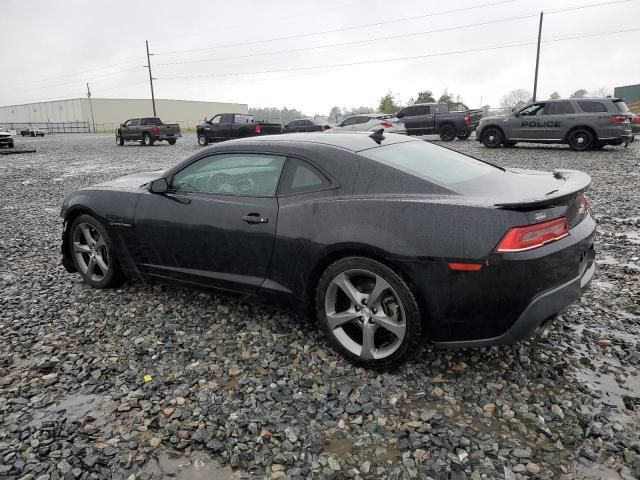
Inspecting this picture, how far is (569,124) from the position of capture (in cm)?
1488

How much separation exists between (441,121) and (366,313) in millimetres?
19208

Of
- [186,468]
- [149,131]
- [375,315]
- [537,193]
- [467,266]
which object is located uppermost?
[149,131]

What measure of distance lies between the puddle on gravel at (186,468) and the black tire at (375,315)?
1.09 metres

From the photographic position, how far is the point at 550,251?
2615 mm

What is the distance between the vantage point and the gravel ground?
230 centimetres

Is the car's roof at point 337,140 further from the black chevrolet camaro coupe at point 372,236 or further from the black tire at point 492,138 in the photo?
the black tire at point 492,138

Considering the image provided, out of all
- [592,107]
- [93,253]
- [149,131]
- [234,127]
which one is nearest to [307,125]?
[234,127]

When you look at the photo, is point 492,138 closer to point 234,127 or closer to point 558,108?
point 558,108

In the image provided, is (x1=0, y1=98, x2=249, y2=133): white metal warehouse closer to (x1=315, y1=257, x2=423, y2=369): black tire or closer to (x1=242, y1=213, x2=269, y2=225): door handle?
(x1=242, y1=213, x2=269, y2=225): door handle

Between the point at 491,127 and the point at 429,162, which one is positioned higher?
the point at 491,127

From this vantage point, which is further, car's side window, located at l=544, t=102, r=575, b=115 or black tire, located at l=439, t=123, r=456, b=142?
black tire, located at l=439, t=123, r=456, b=142

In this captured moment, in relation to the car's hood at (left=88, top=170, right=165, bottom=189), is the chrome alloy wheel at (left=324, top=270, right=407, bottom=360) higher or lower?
lower

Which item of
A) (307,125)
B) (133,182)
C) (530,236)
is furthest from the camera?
(307,125)

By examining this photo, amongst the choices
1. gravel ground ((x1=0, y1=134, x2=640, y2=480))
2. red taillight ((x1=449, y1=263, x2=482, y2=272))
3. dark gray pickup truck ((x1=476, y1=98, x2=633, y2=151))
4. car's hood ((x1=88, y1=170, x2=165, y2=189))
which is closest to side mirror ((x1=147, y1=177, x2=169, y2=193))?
car's hood ((x1=88, y1=170, x2=165, y2=189))
